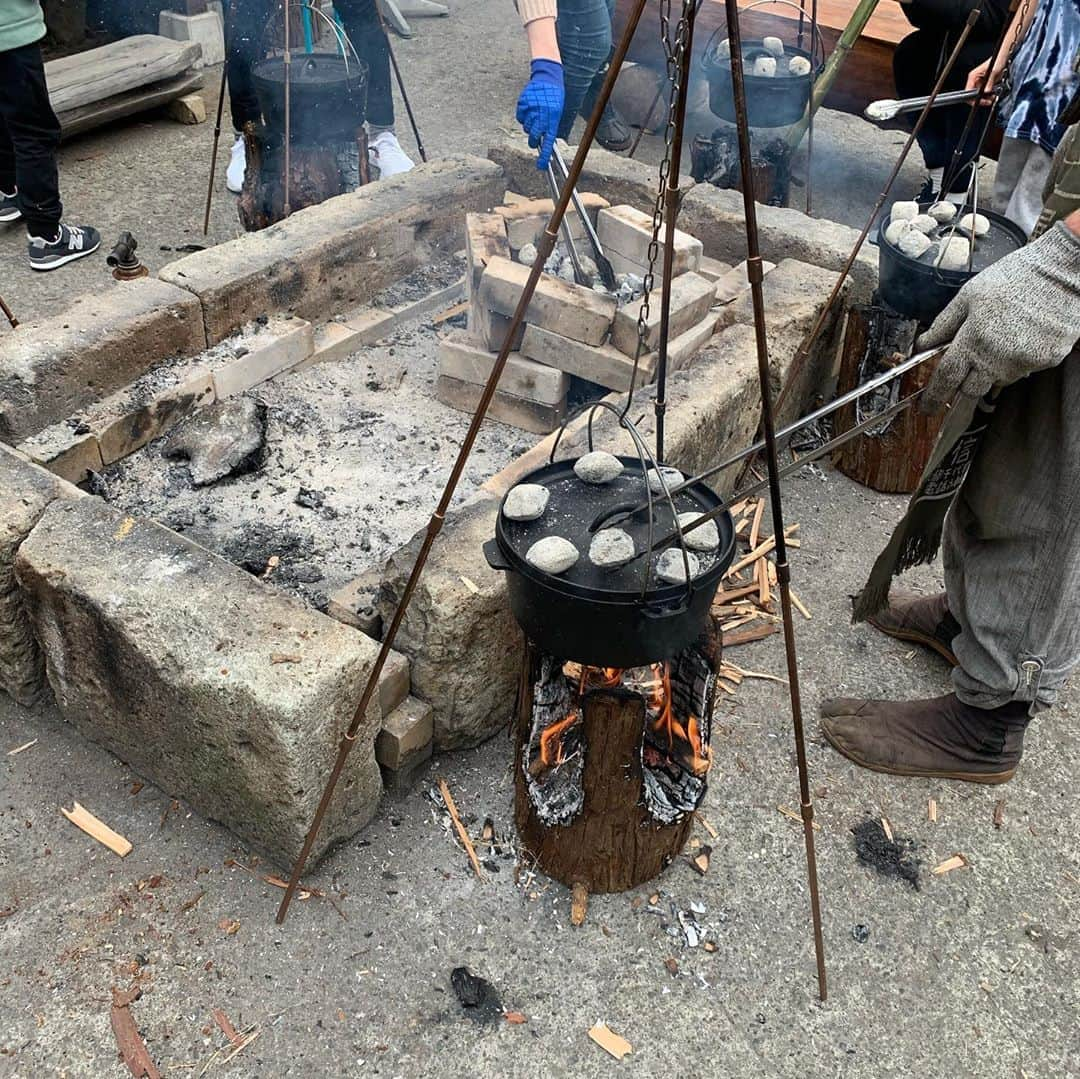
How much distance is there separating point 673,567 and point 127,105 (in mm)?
6302

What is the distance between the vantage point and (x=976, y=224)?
3918 millimetres

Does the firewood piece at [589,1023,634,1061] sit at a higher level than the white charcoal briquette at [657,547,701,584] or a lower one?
lower

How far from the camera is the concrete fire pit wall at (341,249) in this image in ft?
13.4

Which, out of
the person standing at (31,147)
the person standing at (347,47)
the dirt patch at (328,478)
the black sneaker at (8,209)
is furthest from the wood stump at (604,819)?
the black sneaker at (8,209)

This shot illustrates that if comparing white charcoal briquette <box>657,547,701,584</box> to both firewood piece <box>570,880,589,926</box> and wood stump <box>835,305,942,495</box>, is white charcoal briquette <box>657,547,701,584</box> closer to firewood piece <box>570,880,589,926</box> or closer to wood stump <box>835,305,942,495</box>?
firewood piece <box>570,880,589,926</box>

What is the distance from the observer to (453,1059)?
242 centimetres

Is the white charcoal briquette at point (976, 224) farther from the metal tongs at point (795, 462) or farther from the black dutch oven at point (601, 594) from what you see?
the black dutch oven at point (601, 594)

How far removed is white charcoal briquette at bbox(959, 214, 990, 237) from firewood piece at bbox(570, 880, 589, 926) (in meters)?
2.82

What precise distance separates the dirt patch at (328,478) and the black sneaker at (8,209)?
106 inches

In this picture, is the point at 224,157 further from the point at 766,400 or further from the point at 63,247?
the point at 766,400

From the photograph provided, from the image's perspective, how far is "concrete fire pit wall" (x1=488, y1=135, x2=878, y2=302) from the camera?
4.55 m

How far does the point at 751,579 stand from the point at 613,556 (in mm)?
1785

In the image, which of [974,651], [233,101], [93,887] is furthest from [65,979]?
[233,101]

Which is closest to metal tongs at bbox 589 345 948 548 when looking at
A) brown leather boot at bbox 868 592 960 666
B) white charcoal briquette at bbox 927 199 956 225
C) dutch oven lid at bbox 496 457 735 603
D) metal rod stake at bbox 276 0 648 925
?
dutch oven lid at bbox 496 457 735 603
